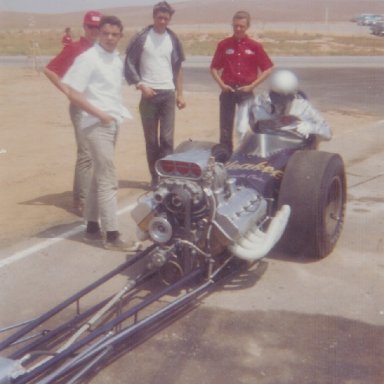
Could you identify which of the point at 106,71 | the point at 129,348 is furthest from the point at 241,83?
the point at 129,348

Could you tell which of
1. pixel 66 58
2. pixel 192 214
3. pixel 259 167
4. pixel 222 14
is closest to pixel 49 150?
pixel 66 58

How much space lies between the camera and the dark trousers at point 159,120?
7047mm

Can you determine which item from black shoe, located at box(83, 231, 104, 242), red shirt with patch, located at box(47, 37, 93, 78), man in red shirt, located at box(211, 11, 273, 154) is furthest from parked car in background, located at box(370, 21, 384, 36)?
black shoe, located at box(83, 231, 104, 242)

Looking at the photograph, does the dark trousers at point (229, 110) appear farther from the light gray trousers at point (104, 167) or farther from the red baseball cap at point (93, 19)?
the light gray trousers at point (104, 167)

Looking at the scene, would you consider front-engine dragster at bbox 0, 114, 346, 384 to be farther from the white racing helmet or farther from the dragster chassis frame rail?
the white racing helmet

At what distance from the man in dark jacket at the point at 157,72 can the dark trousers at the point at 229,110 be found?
2.33 ft

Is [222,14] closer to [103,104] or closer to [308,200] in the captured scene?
[103,104]

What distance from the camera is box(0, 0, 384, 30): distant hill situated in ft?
372

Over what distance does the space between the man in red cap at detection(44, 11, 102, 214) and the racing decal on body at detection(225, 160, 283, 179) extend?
1.62m

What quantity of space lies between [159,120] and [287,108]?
5.85ft

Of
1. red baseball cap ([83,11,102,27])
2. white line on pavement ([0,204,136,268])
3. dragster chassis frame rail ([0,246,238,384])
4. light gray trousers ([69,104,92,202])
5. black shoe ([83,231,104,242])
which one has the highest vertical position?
red baseball cap ([83,11,102,27])

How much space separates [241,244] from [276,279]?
0.62 m

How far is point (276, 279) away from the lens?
5.00m

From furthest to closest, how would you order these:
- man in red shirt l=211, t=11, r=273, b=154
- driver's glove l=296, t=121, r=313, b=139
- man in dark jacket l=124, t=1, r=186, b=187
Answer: man in red shirt l=211, t=11, r=273, b=154
man in dark jacket l=124, t=1, r=186, b=187
driver's glove l=296, t=121, r=313, b=139
